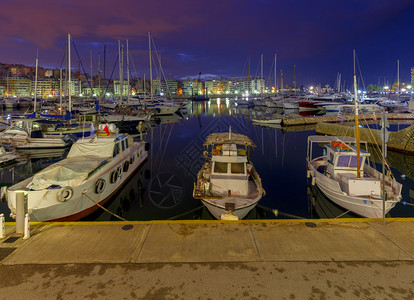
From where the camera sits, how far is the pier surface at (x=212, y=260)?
544cm

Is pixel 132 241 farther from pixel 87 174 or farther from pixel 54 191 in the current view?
pixel 87 174

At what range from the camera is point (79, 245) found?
7227 mm

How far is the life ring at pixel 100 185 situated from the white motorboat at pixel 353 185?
1263cm

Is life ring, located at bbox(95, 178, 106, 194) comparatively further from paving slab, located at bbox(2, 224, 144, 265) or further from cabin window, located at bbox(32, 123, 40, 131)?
cabin window, located at bbox(32, 123, 40, 131)

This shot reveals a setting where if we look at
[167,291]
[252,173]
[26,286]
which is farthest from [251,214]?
[26,286]

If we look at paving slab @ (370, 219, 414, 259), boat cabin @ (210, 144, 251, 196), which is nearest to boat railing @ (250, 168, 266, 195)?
boat cabin @ (210, 144, 251, 196)

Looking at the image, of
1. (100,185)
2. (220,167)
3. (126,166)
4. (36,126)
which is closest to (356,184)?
(220,167)

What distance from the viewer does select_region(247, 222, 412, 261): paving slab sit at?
260 inches

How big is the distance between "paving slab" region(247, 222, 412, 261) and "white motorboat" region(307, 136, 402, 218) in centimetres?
499

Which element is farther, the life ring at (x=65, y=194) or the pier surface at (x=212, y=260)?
the life ring at (x=65, y=194)

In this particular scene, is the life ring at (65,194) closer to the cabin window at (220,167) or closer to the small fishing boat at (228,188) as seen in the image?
the small fishing boat at (228,188)

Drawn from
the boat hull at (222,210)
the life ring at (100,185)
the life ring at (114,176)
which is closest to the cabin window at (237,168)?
Result: the boat hull at (222,210)

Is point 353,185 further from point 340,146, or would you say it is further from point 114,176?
point 114,176

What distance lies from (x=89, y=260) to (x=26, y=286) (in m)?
1.33
